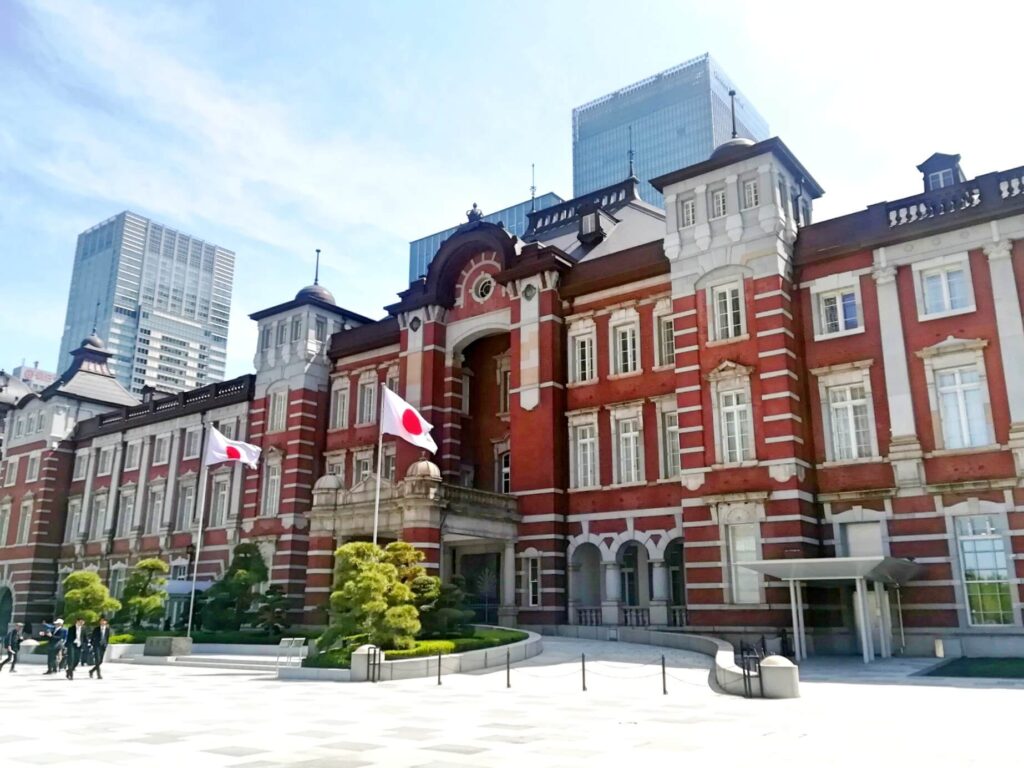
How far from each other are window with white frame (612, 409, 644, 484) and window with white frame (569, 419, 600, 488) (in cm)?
88

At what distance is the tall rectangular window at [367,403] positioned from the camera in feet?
127

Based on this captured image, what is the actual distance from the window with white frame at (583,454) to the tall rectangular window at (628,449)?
3.17 feet

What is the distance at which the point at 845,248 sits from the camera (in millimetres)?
26547

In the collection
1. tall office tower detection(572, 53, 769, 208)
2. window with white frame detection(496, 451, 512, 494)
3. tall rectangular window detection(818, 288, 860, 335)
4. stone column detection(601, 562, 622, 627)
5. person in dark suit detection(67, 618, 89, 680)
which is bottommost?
person in dark suit detection(67, 618, 89, 680)

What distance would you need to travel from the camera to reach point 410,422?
2697cm

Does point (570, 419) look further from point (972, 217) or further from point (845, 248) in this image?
point (972, 217)

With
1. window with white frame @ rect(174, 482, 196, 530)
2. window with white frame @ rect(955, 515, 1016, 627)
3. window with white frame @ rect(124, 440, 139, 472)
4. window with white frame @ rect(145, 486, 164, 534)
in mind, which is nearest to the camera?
window with white frame @ rect(955, 515, 1016, 627)

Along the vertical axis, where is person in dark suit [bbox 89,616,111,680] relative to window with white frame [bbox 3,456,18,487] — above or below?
below

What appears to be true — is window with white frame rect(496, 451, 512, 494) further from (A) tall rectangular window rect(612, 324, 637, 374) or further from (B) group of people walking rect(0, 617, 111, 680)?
(B) group of people walking rect(0, 617, 111, 680)

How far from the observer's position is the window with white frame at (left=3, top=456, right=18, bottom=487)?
54906 mm

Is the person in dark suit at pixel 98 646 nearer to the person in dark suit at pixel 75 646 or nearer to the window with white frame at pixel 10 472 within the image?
the person in dark suit at pixel 75 646

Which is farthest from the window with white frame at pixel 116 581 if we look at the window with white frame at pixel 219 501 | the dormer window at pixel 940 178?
the dormer window at pixel 940 178

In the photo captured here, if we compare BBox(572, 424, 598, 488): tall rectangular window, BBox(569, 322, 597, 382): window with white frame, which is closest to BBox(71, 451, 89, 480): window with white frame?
BBox(569, 322, 597, 382): window with white frame

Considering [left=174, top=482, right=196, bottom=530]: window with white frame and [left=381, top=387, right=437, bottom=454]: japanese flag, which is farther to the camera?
[left=174, top=482, right=196, bottom=530]: window with white frame
